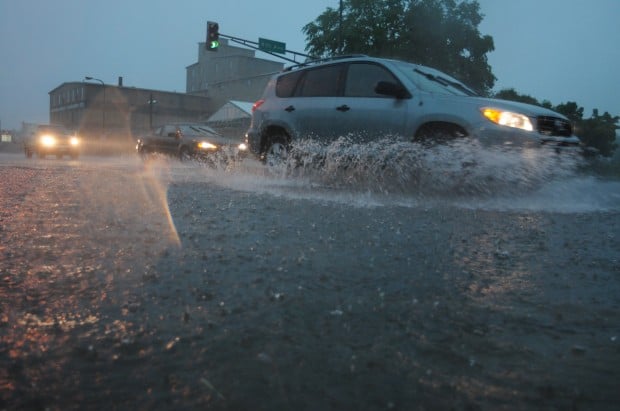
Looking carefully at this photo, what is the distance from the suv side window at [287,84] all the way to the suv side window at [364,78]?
1.16 meters

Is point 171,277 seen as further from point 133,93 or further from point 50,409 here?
point 133,93

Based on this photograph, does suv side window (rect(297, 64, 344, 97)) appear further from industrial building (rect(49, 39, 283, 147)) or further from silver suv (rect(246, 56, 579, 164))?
industrial building (rect(49, 39, 283, 147))

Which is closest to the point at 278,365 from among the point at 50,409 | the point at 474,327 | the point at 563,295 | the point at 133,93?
the point at 50,409

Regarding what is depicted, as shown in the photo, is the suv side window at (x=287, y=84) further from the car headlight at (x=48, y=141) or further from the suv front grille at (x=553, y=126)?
the car headlight at (x=48, y=141)

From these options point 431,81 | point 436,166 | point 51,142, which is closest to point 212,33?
point 51,142

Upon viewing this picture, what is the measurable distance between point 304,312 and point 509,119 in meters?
4.51

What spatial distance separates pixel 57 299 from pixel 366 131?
17.0 feet

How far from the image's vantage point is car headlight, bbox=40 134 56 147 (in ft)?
67.7

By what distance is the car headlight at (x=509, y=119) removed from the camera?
5.73m

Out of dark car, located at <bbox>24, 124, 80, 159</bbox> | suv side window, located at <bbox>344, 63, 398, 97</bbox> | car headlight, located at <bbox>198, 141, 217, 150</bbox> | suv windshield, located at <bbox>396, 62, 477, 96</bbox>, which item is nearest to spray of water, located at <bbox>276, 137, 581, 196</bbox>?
suv side window, located at <bbox>344, 63, 398, 97</bbox>

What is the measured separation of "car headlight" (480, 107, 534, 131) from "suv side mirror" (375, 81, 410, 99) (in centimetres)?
109

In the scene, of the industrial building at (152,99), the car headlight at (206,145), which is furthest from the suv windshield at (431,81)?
the industrial building at (152,99)

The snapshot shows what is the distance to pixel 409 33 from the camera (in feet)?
93.5

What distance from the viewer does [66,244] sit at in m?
3.31
